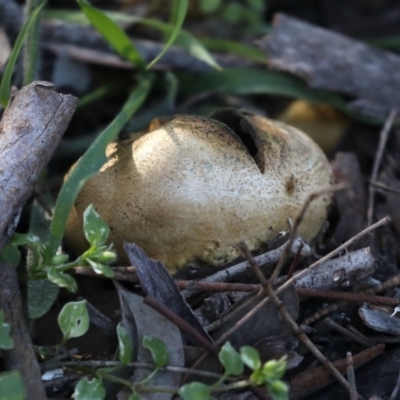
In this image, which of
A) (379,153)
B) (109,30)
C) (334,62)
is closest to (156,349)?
(109,30)

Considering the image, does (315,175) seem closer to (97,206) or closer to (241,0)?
(97,206)

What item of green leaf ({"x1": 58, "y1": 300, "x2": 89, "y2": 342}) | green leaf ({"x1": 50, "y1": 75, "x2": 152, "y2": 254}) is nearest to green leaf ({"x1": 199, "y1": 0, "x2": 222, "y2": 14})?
green leaf ({"x1": 50, "y1": 75, "x2": 152, "y2": 254})

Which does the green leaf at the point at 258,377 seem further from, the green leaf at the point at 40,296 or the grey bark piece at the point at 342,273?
the green leaf at the point at 40,296

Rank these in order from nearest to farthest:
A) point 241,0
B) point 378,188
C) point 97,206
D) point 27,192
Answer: point 27,192 < point 97,206 < point 378,188 < point 241,0

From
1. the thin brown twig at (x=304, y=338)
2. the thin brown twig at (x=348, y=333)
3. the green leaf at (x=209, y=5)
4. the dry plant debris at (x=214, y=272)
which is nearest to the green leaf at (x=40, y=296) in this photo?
the dry plant debris at (x=214, y=272)

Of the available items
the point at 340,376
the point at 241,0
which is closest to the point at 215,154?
the point at 340,376
